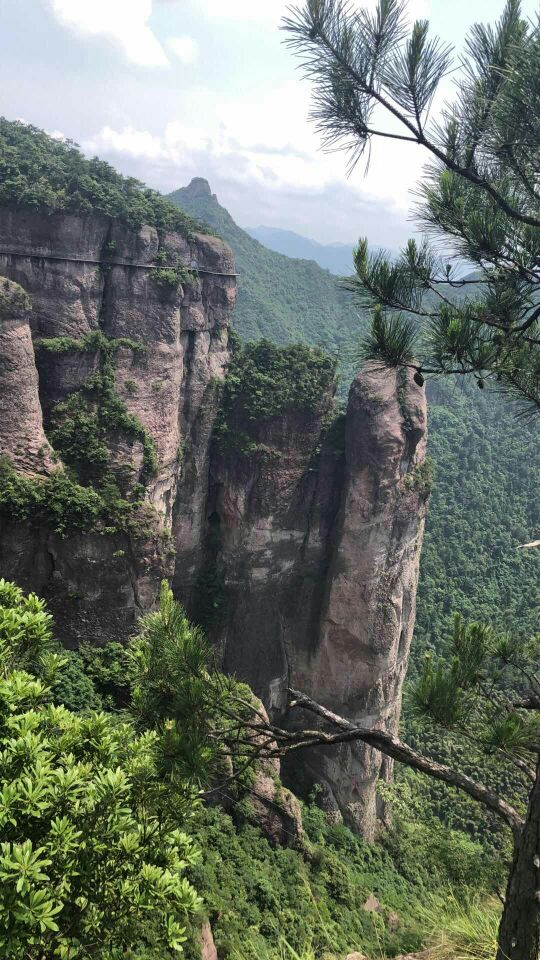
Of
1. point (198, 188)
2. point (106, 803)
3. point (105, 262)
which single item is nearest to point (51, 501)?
point (105, 262)

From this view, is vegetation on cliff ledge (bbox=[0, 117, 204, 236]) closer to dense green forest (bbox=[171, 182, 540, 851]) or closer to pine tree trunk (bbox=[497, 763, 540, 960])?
dense green forest (bbox=[171, 182, 540, 851])

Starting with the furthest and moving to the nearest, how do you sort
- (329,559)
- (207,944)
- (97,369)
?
(329,559) → (97,369) → (207,944)

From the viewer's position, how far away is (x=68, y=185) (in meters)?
13.4

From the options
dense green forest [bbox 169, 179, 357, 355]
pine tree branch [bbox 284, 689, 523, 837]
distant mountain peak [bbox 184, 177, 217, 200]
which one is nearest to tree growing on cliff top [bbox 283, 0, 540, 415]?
pine tree branch [bbox 284, 689, 523, 837]

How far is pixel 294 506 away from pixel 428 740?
8945 mm

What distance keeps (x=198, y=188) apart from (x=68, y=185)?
47785 mm

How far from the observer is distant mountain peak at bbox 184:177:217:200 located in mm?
55938

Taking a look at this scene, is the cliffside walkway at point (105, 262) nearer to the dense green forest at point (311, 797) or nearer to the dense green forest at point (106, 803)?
the dense green forest at point (311, 797)

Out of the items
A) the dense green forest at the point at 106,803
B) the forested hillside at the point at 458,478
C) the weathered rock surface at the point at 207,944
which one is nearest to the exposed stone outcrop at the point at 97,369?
the weathered rock surface at the point at 207,944

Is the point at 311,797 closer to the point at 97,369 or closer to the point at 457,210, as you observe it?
the point at 97,369

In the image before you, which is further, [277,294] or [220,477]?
[277,294]

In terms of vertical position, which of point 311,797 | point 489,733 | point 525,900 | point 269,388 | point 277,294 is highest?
point 277,294

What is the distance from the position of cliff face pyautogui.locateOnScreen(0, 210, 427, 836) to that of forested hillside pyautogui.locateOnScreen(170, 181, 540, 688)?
10.1 ft

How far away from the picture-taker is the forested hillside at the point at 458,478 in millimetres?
24828
